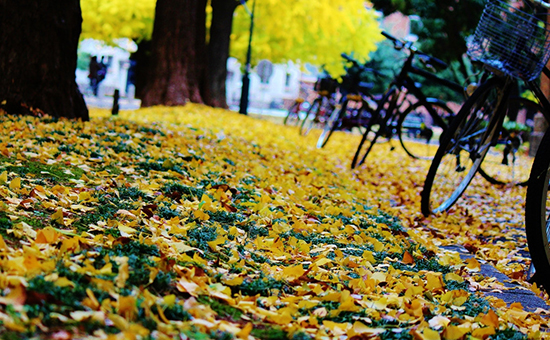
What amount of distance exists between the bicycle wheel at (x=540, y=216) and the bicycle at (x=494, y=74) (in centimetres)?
196

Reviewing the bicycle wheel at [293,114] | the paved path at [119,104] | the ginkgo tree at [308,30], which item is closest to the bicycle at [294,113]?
the bicycle wheel at [293,114]

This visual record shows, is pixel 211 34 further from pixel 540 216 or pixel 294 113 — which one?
pixel 540 216

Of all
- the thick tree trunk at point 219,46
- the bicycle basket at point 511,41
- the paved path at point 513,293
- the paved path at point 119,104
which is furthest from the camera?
the paved path at point 119,104

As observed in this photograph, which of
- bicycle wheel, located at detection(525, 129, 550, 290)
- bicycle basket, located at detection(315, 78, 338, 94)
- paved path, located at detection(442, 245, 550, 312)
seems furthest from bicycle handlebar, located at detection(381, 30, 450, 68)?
bicycle basket, located at detection(315, 78, 338, 94)

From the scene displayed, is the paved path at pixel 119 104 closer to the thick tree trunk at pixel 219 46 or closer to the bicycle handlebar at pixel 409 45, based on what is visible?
the thick tree trunk at pixel 219 46

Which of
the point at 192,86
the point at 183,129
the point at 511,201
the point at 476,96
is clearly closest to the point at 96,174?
the point at 476,96

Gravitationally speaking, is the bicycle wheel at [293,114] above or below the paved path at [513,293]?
above

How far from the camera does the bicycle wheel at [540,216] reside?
8.99 feet

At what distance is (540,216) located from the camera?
2.74 metres

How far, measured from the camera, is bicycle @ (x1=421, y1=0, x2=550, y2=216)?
450cm

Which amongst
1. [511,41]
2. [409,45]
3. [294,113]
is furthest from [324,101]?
[511,41]

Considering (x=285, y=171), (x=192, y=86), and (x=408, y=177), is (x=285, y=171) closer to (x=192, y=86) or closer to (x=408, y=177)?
(x=408, y=177)

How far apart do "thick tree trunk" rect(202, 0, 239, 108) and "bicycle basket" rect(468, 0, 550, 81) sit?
13.8m

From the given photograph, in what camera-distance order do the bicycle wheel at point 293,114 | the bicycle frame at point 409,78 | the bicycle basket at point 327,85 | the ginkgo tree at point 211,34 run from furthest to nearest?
1. the bicycle wheel at point 293,114
2. the bicycle basket at point 327,85
3. the ginkgo tree at point 211,34
4. the bicycle frame at point 409,78
